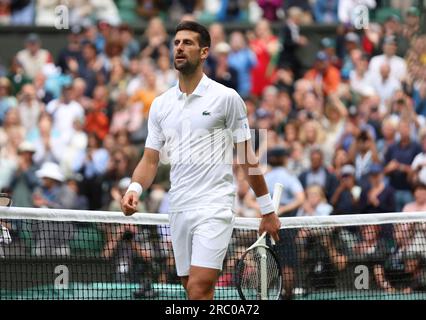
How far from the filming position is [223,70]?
65.0 feet

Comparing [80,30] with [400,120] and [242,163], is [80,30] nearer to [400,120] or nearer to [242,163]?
[400,120]

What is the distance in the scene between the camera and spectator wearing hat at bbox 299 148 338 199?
16.2m

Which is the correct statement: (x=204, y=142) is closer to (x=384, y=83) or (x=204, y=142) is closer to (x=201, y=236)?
(x=201, y=236)

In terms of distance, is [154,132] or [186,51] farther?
[154,132]

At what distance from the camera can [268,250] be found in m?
10.4

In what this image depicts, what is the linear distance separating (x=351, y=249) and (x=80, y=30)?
10490 millimetres

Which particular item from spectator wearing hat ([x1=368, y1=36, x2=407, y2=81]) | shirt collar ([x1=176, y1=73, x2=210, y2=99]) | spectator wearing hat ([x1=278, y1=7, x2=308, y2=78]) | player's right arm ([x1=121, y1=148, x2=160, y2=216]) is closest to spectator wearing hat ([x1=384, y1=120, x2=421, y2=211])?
spectator wearing hat ([x1=368, y1=36, x2=407, y2=81])

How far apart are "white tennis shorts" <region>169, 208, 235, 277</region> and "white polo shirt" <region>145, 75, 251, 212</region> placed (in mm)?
67

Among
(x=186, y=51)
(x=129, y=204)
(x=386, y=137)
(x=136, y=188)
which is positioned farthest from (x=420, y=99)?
(x=129, y=204)

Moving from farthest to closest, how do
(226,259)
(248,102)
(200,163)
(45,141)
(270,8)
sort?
(270,8) → (248,102) → (45,141) → (226,259) → (200,163)

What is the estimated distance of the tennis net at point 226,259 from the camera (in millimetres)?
11297

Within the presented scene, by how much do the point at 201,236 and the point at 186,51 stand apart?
1.39m
